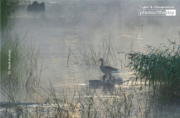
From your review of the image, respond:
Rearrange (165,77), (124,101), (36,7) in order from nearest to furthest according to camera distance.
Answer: (124,101)
(165,77)
(36,7)

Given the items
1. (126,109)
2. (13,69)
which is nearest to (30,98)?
(13,69)

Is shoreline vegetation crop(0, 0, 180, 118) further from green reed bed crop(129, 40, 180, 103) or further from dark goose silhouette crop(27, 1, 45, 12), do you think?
dark goose silhouette crop(27, 1, 45, 12)

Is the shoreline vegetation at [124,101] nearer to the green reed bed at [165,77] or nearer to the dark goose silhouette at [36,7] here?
the green reed bed at [165,77]

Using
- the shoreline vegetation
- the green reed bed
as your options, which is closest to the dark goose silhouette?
the shoreline vegetation

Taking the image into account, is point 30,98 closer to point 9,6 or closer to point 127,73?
point 127,73

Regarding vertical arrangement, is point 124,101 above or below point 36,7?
below

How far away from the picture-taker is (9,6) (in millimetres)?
9742

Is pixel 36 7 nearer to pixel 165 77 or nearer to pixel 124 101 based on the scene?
pixel 165 77

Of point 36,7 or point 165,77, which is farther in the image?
point 36,7

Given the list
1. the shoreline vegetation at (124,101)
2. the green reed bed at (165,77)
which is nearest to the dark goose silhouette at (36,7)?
the shoreline vegetation at (124,101)

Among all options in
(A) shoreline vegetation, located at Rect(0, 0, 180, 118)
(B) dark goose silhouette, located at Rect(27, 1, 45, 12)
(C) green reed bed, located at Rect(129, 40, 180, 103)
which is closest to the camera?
(A) shoreline vegetation, located at Rect(0, 0, 180, 118)

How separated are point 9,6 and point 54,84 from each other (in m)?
3.52

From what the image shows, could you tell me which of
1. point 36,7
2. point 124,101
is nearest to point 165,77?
point 124,101

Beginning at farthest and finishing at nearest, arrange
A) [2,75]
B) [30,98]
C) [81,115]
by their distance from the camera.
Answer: [2,75] → [30,98] → [81,115]
